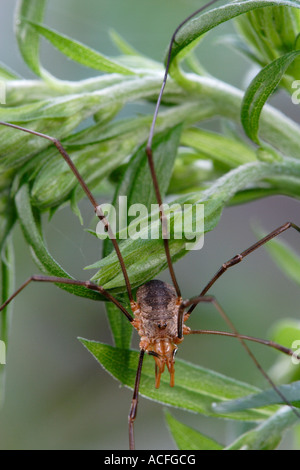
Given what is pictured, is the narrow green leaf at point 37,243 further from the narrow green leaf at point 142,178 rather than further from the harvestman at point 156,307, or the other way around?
the narrow green leaf at point 142,178

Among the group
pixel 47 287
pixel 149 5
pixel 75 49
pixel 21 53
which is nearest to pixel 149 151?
pixel 75 49

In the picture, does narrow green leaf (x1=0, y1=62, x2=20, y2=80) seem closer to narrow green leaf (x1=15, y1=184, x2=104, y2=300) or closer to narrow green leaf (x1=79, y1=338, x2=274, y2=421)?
narrow green leaf (x1=15, y1=184, x2=104, y2=300)

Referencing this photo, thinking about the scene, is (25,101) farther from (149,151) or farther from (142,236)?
(142,236)

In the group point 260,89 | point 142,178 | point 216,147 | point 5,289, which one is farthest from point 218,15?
point 5,289

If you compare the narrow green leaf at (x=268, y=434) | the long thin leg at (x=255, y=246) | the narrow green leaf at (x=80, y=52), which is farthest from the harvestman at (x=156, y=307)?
the narrow green leaf at (x=80, y=52)
